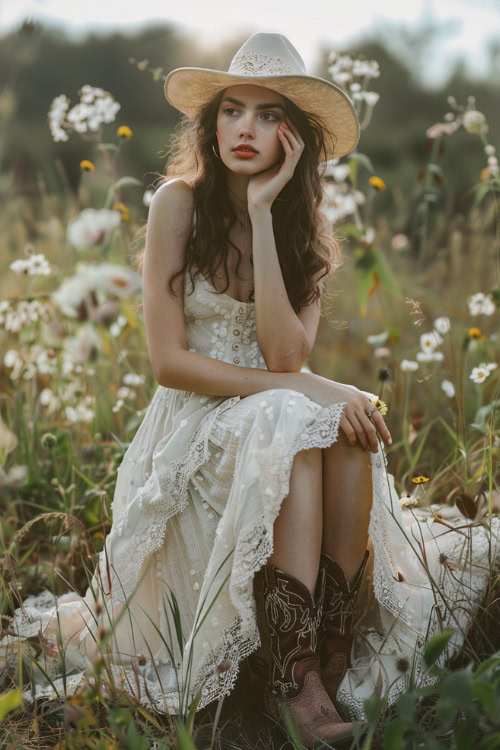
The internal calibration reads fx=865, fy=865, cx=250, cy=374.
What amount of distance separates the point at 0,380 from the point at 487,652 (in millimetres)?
2155

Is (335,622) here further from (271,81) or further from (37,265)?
(37,265)

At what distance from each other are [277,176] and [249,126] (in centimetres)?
14

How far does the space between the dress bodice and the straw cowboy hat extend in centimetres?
49

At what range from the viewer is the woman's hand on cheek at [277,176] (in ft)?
7.07

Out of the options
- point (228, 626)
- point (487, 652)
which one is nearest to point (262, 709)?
point (228, 626)

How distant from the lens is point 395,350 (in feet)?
12.9

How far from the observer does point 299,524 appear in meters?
1.85

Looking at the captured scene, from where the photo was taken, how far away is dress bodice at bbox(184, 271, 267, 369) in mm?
2211

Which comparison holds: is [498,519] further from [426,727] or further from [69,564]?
[69,564]

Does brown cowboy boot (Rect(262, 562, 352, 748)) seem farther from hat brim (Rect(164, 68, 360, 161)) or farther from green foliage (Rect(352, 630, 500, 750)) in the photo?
hat brim (Rect(164, 68, 360, 161))

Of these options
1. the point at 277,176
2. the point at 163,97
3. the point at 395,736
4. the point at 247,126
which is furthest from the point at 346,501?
the point at 163,97

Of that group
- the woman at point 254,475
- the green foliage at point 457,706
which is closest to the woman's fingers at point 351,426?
the woman at point 254,475

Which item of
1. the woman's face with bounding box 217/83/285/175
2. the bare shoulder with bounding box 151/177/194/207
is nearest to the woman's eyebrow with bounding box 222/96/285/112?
the woman's face with bounding box 217/83/285/175

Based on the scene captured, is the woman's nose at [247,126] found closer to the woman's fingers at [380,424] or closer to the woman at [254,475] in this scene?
the woman at [254,475]
